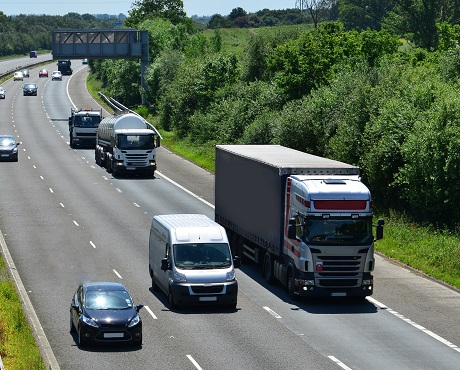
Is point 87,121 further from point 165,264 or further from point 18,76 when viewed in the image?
point 18,76

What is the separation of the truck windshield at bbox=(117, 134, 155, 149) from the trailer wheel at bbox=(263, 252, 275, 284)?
1175 inches

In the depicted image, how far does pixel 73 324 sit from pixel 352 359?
8009 mm

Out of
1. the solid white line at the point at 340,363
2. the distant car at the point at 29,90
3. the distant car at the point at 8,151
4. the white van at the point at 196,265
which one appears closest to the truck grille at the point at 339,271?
the white van at the point at 196,265

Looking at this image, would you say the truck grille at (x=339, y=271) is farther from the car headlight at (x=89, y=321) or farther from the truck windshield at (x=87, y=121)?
the truck windshield at (x=87, y=121)

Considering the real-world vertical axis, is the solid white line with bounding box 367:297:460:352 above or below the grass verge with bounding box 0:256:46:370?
below

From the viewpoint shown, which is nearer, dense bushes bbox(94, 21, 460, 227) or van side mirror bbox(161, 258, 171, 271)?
van side mirror bbox(161, 258, 171, 271)

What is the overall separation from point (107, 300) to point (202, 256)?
507 cm

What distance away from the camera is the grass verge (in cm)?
2359

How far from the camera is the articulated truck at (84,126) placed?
7988 cm

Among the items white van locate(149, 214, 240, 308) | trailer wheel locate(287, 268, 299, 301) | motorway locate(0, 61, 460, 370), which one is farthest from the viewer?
trailer wheel locate(287, 268, 299, 301)

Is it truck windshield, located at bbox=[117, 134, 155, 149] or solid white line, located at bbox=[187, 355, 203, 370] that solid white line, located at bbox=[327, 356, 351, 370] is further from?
truck windshield, located at bbox=[117, 134, 155, 149]

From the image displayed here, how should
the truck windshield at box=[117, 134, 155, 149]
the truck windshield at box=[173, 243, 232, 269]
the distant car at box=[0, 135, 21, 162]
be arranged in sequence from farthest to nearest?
the distant car at box=[0, 135, 21, 162]
the truck windshield at box=[117, 134, 155, 149]
the truck windshield at box=[173, 243, 232, 269]

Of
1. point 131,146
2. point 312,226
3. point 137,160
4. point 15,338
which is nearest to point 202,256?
point 312,226

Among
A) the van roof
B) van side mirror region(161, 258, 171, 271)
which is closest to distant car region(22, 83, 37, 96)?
the van roof
